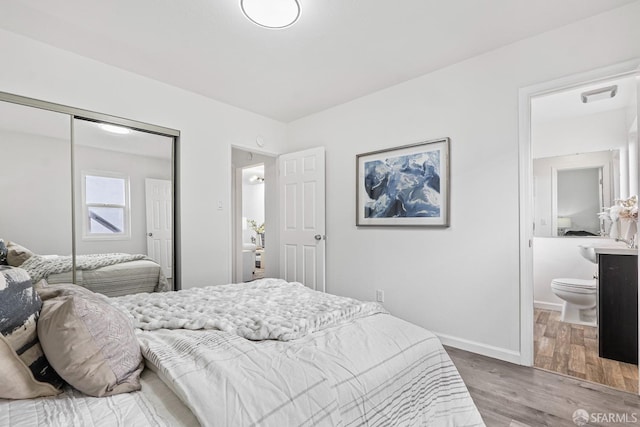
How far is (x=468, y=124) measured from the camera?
2771mm

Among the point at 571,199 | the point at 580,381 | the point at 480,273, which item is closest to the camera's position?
the point at 580,381

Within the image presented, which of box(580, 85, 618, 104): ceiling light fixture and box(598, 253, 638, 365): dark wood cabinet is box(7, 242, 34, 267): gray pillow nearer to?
box(598, 253, 638, 365): dark wood cabinet

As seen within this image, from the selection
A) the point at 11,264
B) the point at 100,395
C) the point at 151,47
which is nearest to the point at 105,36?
the point at 151,47

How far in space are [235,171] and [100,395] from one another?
4.50 metres

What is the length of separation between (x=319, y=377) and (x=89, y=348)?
70 cm

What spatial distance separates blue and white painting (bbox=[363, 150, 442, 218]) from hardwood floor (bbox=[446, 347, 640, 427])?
135cm

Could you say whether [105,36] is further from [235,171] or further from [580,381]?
[580,381]

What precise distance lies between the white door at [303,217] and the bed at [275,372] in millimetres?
1953

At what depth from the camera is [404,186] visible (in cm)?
317

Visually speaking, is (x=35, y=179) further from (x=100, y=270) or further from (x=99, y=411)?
(x=99, y=411)

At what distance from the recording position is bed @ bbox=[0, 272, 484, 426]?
0.85 meters

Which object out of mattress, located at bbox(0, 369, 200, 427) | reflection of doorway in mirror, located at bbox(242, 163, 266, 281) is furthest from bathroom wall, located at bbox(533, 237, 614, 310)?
reflection of doorway in mirror, located at bbox(242, 163, 266, 281)

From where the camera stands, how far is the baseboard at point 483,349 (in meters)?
2.49

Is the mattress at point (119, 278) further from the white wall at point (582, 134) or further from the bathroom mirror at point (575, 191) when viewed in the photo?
the bathroom mirror at point (575, 191)
